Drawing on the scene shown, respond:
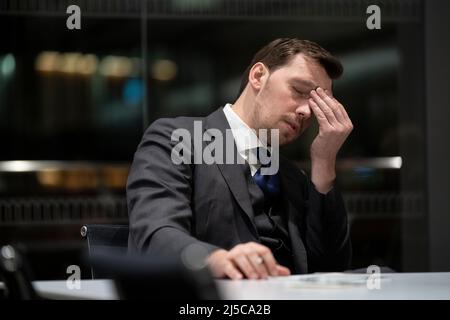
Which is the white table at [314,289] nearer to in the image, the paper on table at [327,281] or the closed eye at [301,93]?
the paper on table at [327,281]

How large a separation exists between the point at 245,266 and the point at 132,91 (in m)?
2.63

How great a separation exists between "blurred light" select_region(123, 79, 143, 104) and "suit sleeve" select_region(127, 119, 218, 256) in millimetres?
1911

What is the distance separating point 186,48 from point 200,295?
125 inches

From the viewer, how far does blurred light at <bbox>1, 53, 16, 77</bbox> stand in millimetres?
3982

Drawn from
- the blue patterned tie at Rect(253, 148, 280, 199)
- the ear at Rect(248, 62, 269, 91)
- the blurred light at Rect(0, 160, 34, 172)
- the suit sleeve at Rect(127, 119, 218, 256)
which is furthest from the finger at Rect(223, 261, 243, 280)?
the blurred light at Rect(0, 160, 34, 172)

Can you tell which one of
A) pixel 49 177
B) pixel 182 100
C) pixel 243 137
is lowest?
pixel 49 177

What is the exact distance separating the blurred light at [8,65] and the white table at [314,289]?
2.45 meters

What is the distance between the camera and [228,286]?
4.70 feet

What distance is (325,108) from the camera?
217cm

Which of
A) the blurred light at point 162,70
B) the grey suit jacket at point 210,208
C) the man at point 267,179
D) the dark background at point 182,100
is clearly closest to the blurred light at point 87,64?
the dark background at point 182,100

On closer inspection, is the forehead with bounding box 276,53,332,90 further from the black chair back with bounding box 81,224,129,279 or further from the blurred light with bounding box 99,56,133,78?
the blurred light with bounding box 99,56,133,78

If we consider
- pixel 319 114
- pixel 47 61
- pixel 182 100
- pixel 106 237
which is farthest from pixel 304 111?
pixel 47 61

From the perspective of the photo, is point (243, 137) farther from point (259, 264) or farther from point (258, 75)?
point (259, 264)

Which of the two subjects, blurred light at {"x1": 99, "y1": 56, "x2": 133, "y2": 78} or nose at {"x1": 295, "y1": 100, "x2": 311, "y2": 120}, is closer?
nose at {"x1": 295, "y1": 100, "x2": 311, "y2": 120}
